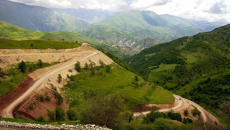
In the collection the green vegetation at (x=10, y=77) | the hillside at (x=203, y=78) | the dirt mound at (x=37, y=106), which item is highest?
the green vegetation at (x=10, y=77)

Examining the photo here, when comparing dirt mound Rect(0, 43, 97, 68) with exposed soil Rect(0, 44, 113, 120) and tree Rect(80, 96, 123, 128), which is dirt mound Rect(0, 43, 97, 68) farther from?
tree Rect(80, 96, 123, 128)

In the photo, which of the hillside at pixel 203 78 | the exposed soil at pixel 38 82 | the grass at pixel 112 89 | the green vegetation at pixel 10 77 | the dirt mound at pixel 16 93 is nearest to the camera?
the exposed soil at pixel 38 82

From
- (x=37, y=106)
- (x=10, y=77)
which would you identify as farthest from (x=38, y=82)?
(x=37, y=106)

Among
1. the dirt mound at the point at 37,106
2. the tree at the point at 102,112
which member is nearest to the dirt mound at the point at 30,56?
the dirt mound at the point at 37,106

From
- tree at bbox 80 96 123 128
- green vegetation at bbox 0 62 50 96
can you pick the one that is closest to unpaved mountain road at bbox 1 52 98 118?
green vegetation at bbox 0 62 50 96

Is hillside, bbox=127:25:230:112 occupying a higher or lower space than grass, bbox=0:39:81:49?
lower

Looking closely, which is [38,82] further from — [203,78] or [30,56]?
[203,78]

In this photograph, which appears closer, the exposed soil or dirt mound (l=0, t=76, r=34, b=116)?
the exposed soil

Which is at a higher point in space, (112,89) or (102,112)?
(102,112)

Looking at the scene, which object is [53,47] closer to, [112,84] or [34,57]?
[34,57]

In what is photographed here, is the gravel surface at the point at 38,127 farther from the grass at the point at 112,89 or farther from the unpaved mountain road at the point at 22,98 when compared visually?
the grass at the point at 112,89
